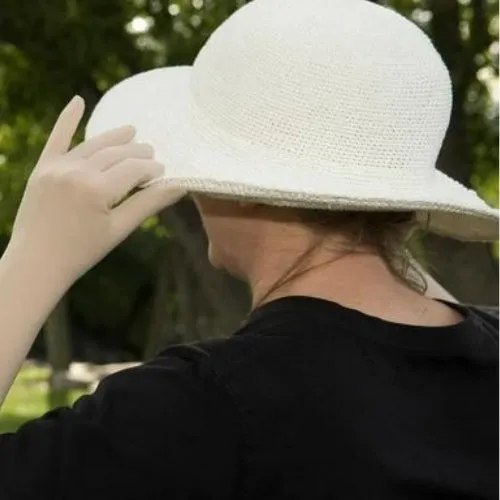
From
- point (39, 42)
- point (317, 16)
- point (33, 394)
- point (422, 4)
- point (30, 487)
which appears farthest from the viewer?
point (33, 394)

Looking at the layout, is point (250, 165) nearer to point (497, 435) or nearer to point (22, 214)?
point (22, 214)

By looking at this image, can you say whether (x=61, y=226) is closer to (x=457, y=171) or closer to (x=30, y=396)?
(x=457, y=171)

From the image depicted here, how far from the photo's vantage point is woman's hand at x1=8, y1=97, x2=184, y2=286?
87cm

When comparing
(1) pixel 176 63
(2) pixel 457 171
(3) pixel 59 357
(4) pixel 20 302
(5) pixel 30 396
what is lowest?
(5) pixel 30 396

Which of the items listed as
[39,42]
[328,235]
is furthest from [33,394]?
[328,235]

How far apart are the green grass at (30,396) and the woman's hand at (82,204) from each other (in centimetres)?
331

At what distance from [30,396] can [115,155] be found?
16.4 feet

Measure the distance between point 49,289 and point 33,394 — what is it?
5.07 m

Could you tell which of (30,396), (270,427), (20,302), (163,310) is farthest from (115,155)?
(30,396)

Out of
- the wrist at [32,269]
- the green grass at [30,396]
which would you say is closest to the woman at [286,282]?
the wrist at [32,269]

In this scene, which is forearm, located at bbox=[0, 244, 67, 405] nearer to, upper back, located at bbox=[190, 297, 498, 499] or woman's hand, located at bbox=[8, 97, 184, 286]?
woman's hand, located at bbox=[8, 97, 184, 286]

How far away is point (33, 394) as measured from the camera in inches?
228

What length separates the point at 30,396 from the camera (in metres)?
5.71

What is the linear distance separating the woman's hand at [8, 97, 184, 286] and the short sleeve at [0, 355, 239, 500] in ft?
0.38
